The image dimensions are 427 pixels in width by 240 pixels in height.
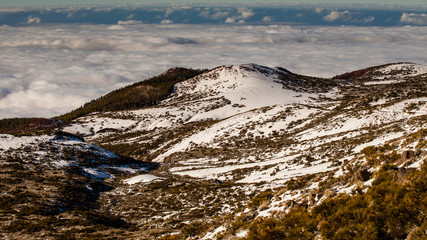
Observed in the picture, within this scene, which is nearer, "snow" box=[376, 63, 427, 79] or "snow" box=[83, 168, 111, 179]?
"snow" box=[83, 168, 111, 179]

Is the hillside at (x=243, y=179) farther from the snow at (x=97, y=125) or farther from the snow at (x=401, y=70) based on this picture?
the snow at (x=401, y=70)

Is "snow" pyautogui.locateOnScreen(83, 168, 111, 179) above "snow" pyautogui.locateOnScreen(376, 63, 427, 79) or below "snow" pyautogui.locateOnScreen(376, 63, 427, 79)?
below

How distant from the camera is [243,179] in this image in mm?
29484

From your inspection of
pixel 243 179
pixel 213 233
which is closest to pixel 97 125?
pixel 243 179

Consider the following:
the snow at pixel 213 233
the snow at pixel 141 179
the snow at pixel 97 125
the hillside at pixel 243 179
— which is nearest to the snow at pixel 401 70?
the hillside at pixel 243 179

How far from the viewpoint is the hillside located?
29.4ft

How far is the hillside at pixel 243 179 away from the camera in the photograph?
353 inches

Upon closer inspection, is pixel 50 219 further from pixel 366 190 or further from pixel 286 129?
pixel 286 129

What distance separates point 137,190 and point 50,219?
10181 millimetres

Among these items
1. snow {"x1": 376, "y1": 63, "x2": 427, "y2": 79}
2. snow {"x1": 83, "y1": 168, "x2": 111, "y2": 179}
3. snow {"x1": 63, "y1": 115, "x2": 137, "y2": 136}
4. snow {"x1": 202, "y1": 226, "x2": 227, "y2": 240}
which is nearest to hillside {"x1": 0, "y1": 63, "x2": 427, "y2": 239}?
snow {"x1": 202, "y1": 226, "x2": 227, "y2": 240}

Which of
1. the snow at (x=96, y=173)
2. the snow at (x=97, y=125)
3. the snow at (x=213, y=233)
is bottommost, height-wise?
the snow at (x=97, y=125)

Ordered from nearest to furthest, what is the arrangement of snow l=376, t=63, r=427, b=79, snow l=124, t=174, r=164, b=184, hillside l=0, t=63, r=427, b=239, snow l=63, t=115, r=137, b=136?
hillside l=0, t=63, r=427, b=239, snow l=124, t=174, r=164, b=184, snow l=63, t=115, r=137, b=136, snow l=376, t=63, r=427, b=79

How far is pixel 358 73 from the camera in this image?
179m

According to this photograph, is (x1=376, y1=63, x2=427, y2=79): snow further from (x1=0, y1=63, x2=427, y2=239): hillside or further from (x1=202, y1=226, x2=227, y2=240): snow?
(x1=202, y1=226, x2=227, y2=240): snow
